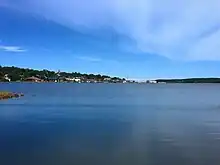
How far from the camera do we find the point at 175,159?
18.0 meters

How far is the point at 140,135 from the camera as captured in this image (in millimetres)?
25594

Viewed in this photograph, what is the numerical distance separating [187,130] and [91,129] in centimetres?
723

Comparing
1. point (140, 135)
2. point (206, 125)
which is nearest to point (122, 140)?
point (140, 135)

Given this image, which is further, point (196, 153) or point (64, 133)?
point (64, 133)

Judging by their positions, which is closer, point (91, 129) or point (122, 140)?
point (122, 140)

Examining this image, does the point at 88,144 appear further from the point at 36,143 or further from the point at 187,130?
the point at 187,130

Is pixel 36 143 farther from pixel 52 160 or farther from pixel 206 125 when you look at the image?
pixel 206 125

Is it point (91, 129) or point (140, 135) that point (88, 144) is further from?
point (91, 129)

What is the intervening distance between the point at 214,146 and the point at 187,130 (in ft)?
21.6

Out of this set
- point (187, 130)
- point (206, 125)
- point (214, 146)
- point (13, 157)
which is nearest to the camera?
point (13, 157)

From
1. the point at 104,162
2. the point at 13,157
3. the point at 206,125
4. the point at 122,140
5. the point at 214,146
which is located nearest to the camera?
the point at 104,162

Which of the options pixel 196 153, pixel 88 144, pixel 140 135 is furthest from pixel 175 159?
pixel 140 135

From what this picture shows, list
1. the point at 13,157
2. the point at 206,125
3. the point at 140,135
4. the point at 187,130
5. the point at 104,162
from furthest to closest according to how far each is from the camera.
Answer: the point at 206,125, the point at 187,130, the point at 140,135, the point at 13,157, the point at 104,162

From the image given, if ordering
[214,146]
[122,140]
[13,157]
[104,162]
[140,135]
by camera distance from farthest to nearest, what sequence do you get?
[140,135] → [122,140] → [214,146] → [13,157] → [104,162]
